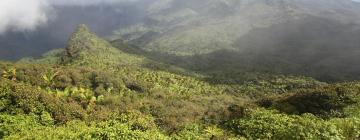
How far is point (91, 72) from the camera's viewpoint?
9425 centimetres

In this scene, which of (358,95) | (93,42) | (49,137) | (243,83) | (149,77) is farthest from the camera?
(93,42)

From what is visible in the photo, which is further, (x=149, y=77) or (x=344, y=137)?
(x=149, y=77)

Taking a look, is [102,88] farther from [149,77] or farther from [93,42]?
[93,42]

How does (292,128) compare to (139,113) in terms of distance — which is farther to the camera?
(139,113)

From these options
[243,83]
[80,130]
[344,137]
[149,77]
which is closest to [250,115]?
→ [344,137]

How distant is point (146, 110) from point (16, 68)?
27281 millimetres

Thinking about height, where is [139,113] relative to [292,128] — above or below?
below

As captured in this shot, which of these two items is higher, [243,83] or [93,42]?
[93,42]

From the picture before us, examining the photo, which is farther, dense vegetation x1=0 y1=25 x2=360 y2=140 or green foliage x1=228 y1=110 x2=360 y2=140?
dense vegetation x1=0 y1=25 x2=360 y2=140

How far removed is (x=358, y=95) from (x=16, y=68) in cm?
5394

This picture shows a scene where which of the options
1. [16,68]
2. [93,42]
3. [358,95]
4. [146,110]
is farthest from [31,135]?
[93,42]

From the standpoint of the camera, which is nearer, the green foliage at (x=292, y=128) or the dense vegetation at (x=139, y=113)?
the green foliage at (x=292, y=128)

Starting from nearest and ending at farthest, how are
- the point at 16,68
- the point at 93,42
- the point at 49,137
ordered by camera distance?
the point at 49,137 → the point at 16,68 → the point at 93,42

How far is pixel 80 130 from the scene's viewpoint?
4400cm
